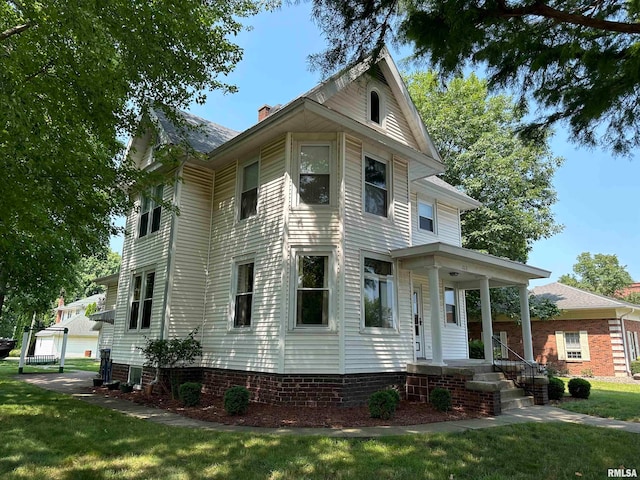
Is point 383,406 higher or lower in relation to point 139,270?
lower

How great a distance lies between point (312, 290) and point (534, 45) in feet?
19.7

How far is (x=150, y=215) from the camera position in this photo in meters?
13.3

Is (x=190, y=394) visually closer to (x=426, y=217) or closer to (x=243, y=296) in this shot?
(x=243, y=296)

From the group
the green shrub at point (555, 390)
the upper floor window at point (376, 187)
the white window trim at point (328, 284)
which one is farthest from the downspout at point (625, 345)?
the white window trim at point (328, 284)

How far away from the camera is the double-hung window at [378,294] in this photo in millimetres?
9719

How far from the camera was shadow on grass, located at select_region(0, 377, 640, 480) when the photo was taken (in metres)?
4.63

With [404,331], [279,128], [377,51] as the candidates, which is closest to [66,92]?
[279,128]

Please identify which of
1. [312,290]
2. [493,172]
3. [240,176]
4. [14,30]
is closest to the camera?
[14,30]

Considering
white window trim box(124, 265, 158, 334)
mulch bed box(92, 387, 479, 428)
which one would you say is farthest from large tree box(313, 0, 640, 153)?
white window trim box(124, 265, 158, 334)

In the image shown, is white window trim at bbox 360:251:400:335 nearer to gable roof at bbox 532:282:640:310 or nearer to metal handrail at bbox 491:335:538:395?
metal handrail at bbox 491:335:538:395

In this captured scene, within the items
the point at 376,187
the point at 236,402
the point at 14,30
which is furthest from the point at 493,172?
the point at 14,30

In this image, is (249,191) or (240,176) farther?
(240,176)

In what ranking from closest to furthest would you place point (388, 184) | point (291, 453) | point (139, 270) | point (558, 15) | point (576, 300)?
1. point (558, 15)
2. point (291, 453)
3. point (388, 184)
4. point (139, 270)
5. point (576, 300)

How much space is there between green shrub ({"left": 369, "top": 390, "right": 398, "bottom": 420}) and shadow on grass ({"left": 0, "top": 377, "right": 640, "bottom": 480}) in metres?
1.47
